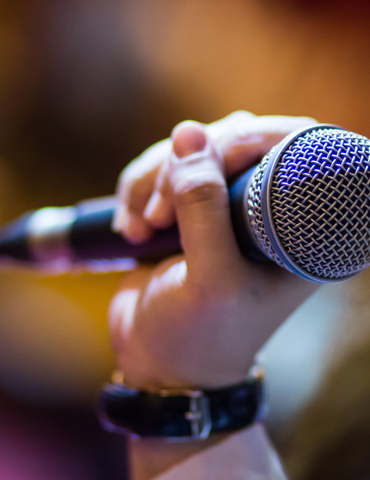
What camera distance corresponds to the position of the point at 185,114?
262 centimetres

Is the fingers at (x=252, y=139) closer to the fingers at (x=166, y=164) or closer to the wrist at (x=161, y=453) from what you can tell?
the fingers at (x=166, y=164)

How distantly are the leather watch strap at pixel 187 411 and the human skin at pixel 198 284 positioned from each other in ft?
0.10

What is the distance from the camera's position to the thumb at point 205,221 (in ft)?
2.05

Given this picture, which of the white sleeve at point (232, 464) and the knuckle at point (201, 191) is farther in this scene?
the white sleeve at point (232, 464)

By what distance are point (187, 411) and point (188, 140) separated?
21.7 inches

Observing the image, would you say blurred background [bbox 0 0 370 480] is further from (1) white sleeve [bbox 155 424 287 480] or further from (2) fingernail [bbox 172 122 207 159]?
(2) fingernail [bbox 172 122 207 159]

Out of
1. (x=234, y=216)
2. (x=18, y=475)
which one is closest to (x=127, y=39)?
(x=234, y=216)

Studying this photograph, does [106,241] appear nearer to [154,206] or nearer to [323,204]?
[154,206]

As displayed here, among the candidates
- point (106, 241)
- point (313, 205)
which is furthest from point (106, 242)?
point (313, 205)

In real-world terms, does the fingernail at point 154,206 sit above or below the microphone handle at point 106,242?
above

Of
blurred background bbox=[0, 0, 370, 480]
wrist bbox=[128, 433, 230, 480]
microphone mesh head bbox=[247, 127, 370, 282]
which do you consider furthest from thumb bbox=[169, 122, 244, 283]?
blurred background bbox=[0, 0, 370, 480]

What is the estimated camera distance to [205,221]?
2.06 feet

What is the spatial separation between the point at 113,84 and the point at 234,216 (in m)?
2.26

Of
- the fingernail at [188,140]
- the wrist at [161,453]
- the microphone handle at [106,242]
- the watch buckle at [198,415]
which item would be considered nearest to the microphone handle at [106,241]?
the microphone handle at [106,242]
